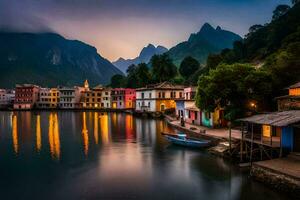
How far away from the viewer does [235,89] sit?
38.8 m

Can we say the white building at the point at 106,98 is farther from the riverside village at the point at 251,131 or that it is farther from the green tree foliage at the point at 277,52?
the green tree foliage at the point at 277,52

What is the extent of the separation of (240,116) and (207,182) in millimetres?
16499

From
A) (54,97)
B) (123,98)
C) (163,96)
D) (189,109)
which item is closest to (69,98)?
(54,97)

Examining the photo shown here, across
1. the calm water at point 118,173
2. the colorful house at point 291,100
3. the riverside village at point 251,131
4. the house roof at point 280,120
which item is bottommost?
Result: the calm water at point 118,173

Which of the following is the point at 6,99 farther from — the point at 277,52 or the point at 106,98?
the point at 277,52

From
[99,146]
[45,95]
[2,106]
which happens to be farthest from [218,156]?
[2,106]

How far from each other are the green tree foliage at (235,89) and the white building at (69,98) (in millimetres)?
107885

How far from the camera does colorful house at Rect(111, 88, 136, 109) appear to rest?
393 feet

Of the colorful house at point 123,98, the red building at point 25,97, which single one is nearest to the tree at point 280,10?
the colorful house at point 123,98

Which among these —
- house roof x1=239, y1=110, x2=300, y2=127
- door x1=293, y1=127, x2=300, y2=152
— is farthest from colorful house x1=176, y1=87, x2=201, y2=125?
door x1=293, y1=127, x2=300, y2=152

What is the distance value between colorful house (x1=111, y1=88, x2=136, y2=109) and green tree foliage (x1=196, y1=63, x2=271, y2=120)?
79.9 m

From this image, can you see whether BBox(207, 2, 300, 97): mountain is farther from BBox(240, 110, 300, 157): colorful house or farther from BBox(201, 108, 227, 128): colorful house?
BBox(240, 110, 300, 157): colorful house

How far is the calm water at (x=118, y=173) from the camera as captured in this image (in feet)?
69.6

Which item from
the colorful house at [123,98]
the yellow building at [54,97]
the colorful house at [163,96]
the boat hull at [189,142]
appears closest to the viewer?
the boat hull at [189,142]
